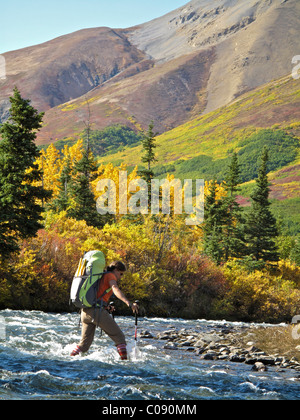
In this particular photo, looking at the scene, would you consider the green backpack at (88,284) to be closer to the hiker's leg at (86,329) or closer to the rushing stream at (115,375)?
the hiker's leg at (86,329)

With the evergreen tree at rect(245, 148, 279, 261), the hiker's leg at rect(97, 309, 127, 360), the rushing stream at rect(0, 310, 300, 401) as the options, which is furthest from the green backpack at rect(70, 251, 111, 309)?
the evergreen tree at rect(245, 148, 279, 261)

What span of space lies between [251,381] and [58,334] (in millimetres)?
6947

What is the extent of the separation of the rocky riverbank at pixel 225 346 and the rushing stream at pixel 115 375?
2.06ft

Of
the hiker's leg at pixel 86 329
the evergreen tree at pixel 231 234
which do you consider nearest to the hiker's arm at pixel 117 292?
the hiker's leg at pixel 86 329

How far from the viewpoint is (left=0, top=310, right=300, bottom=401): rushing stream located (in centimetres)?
941

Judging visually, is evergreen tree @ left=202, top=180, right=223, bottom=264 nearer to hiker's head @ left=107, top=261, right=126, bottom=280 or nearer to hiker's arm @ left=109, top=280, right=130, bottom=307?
hiker's head @ left=107, top=261, right=126, bottom=280

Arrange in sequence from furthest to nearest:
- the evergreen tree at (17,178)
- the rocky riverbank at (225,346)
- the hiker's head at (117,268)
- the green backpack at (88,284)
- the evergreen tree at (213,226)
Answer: the evergreen tree at (213,226), the evergreen tree at (17,178), the rocky riverbank at (225,346), the hiker's head at (117,268), the green backpack at (88,284)

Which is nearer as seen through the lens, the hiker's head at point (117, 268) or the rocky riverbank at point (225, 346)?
the hiker's head at point (117, 268)

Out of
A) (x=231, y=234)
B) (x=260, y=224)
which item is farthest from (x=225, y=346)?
(x=260, y=224)

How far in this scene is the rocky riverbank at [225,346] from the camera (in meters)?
14.1

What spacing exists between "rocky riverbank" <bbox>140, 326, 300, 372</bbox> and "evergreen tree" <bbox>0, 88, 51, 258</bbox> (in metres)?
7.41
